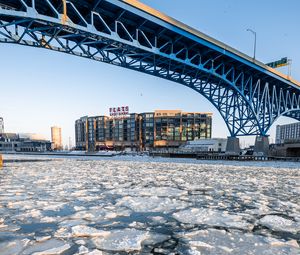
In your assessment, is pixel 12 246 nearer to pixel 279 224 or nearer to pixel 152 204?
pixel 152 204

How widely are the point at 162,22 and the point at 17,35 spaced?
34.2ft

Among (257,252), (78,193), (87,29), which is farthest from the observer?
(87,29)

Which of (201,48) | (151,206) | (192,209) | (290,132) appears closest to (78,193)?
(151,206)

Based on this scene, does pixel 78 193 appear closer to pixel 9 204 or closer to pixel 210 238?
pixel 9 204

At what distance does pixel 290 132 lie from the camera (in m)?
138

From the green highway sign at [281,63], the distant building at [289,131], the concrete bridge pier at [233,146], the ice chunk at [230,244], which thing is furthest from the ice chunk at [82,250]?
the distant building at [289,131]

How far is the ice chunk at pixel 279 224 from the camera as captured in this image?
3.19m

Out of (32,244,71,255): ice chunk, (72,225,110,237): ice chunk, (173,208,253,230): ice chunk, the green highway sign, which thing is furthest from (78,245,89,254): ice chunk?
the green highway sign

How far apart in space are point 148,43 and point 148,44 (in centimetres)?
117

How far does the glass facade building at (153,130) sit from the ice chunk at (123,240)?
3463 inches

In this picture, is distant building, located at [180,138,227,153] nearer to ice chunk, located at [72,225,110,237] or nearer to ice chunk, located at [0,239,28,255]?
ice chunk, located at [72,225,110,237]

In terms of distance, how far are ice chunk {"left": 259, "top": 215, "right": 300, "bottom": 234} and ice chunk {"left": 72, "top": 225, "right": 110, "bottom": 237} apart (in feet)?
8.60

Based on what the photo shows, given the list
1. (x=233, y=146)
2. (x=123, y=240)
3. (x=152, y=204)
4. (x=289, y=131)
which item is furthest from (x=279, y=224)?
(x=289, y=131)

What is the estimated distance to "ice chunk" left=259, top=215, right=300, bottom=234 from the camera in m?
3.19
